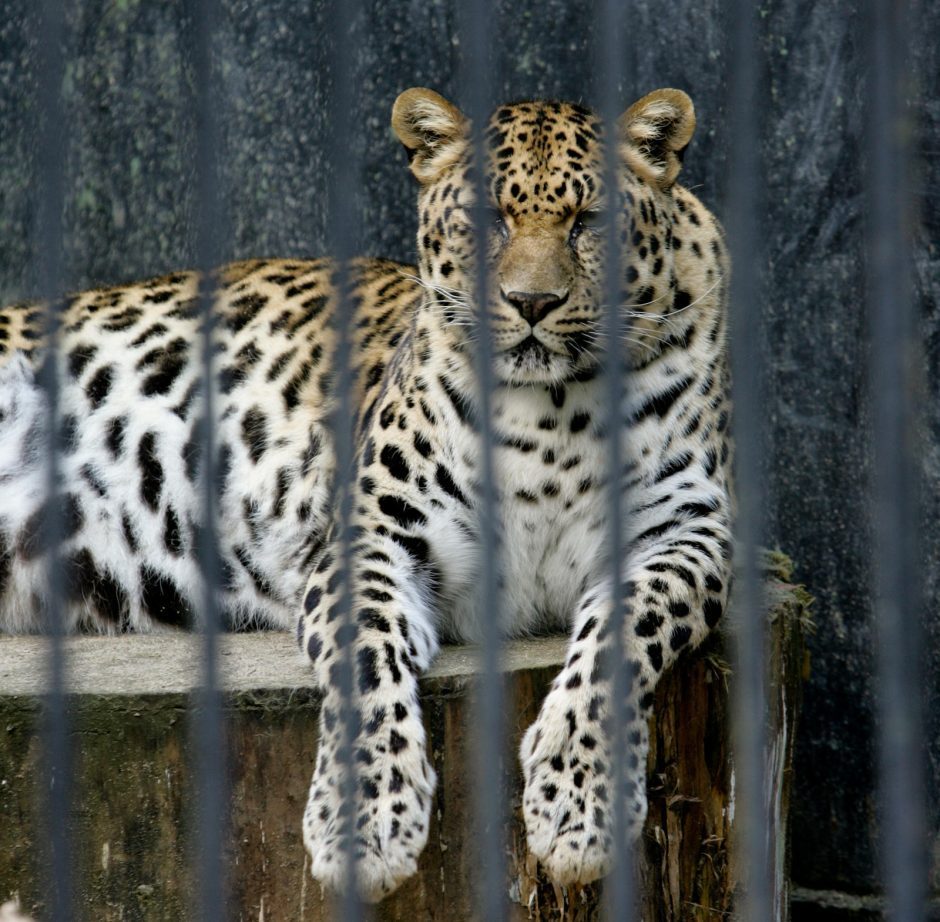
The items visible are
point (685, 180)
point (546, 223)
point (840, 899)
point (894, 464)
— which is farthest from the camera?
point (840, 899)

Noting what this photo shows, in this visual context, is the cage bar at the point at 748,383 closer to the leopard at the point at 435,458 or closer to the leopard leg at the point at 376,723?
the leopard leg at the point at 376,723

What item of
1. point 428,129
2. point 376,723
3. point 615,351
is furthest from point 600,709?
point 615,351

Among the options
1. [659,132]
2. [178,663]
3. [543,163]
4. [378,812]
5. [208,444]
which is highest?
Answer: [659,132]

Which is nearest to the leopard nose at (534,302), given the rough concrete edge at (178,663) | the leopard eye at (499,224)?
the leopard eye at (499,224)

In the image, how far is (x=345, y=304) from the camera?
2.14 meters

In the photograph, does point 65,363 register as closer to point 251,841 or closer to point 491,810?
point 251,841

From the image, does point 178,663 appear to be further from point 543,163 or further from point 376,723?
point 543,163

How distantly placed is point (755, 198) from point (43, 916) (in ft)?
10.3

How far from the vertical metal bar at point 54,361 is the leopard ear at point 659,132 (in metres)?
2.93

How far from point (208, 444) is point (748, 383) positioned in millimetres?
726

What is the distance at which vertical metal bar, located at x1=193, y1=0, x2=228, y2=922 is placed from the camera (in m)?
2.03

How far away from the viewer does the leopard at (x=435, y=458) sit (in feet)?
13.4

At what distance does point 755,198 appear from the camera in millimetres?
2066

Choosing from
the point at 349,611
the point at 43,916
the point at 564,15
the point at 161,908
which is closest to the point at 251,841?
the point at 161,908
